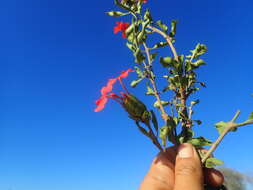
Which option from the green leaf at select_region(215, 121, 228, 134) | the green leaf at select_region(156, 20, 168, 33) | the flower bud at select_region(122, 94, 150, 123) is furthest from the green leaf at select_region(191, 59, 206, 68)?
the flower bud at select_region(122, 94, 150, 123)

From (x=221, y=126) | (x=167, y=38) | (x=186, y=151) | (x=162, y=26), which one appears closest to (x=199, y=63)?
(x=167, y=38)

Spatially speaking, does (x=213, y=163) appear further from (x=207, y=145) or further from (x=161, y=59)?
(x=161, y=59)

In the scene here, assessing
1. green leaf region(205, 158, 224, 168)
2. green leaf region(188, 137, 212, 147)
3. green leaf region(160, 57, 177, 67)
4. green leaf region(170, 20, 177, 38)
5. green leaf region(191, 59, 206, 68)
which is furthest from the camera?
green leaf region(170, 20, 177, 38)

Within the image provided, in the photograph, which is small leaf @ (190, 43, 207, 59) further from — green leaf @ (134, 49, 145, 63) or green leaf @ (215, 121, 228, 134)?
green leaf @ (215, 121, 228, 134)

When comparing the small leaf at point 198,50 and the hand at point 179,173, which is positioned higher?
the small leaf at point 198,50

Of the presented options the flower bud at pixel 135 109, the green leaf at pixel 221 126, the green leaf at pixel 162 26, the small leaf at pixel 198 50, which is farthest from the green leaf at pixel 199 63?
the flower bud at pixel 135 109

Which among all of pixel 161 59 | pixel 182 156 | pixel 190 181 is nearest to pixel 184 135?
pixel 182 156

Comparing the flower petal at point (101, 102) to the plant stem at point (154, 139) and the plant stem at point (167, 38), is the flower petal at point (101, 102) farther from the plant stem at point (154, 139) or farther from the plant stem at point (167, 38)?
the plant stem at point (167, 38)
